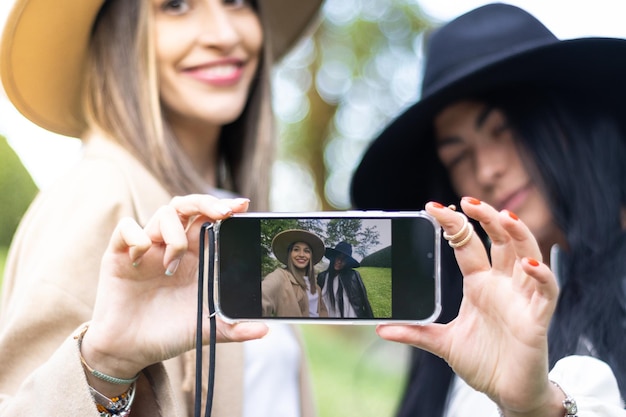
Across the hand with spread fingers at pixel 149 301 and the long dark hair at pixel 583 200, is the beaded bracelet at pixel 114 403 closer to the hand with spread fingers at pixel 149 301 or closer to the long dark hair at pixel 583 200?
the hand with spread fingers at pixel 149 301

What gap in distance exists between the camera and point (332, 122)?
1252cm

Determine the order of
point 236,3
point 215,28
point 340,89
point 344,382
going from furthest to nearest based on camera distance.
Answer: point 340,89 < point 344,382 < point 236,3 < point 215,28

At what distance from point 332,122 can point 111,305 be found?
37.4ft

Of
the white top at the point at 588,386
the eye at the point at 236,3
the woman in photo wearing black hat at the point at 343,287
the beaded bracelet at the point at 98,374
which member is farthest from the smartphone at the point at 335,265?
the eye at the point at 236,3

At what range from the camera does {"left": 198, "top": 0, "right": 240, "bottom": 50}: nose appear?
80.8 inches

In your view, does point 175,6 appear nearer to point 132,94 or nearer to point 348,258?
point 132,94

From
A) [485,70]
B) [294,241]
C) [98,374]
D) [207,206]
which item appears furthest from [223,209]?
[485,70]

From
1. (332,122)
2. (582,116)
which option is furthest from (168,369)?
(332,122)

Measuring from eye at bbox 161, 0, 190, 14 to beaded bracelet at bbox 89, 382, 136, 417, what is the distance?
3.75 feet

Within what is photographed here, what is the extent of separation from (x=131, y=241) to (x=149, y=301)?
0.15 metres

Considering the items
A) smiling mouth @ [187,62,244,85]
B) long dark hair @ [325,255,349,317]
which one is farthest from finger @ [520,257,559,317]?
smiling mouth @ [187,62,244,85]

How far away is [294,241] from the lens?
1.26 m

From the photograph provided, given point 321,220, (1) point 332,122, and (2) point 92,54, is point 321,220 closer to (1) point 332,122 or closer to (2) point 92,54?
(2) point 92,54

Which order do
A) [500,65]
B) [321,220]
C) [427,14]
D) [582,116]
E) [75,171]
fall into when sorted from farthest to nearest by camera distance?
[427,14] → [582,116] → [500,65] → [75,171] → [321,220]
